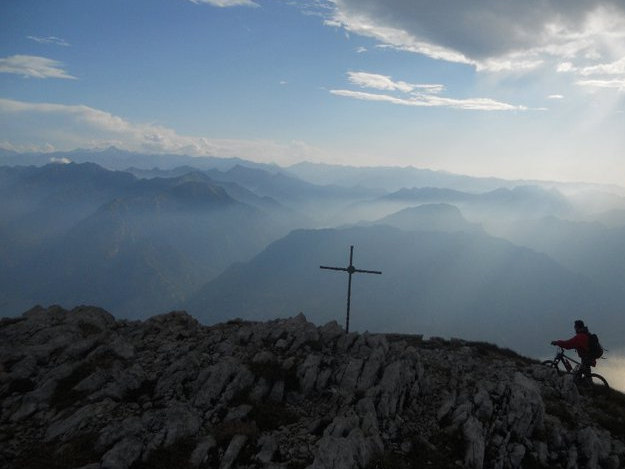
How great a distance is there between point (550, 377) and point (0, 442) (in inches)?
1165

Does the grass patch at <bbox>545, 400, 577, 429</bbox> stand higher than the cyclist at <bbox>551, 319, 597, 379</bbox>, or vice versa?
the cyclist at <bbox>551, 319, 597, 379</bbox>

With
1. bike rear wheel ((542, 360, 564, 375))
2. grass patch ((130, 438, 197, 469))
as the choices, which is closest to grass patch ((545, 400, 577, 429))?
bike rear wheel ((542, 360, 564, 375))

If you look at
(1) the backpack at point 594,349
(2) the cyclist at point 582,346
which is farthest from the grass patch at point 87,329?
(1) the backpack at point 594,349

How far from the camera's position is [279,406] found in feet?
60.4

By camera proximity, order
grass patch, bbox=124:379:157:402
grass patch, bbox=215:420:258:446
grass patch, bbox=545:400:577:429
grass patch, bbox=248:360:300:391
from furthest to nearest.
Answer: grass patch, bbox=248:360:300:391
grass patch, bbox=545:400:577:429
grass patch, bbox=124:379:157:402
grass patch, bbox=215:420:258:446

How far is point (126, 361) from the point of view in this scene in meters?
21.6

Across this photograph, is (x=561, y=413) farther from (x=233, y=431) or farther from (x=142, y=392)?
(x=142, y=392)

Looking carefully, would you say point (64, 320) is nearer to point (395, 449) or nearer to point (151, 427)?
point (151, 427)

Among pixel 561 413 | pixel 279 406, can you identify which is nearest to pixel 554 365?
pixel 561 413

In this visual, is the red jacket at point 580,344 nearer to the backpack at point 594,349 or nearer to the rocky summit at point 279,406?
the backpack at point 594,349

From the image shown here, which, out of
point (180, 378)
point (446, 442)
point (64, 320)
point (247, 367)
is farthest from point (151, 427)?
point (64, 320)

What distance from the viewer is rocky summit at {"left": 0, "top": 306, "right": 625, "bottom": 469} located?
49.9ft

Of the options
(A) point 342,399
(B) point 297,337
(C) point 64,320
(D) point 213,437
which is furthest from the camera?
(C) point 64,320

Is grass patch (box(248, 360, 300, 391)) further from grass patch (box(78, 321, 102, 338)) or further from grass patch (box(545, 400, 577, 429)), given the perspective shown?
grass patch (box(545, 400, 577, 429))
